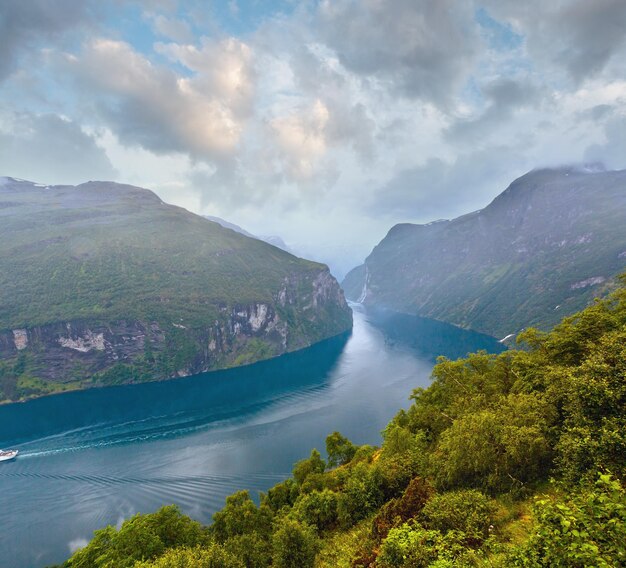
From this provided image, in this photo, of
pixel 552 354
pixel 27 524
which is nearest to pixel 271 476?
pixel 27 524

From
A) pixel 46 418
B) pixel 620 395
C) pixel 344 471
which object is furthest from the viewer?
pixel 46 418

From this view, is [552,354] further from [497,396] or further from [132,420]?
[132,420]

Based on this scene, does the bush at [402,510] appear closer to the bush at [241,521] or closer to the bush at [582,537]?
the bush at [582,537]

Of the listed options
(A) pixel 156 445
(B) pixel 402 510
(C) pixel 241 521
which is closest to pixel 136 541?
(C) pixel 241 521

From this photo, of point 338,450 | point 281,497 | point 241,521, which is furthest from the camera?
point 338,450

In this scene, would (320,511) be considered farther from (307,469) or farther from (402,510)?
(307,469)

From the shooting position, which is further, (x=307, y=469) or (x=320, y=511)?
(x=307, y=469)
